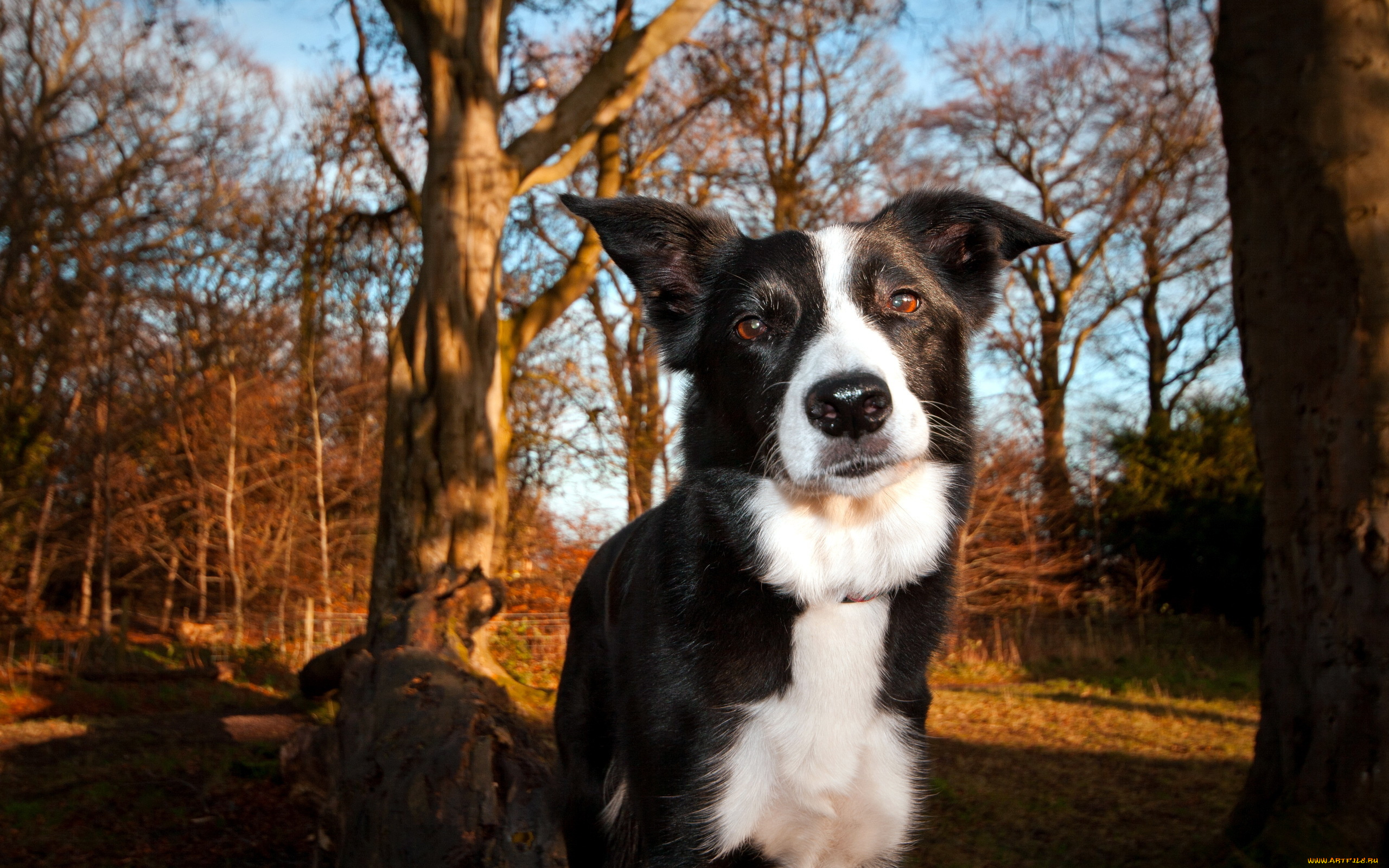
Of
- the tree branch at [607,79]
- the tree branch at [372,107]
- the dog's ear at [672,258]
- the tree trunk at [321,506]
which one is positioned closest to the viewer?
the dog's ear at [672,258]

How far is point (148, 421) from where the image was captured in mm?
13367

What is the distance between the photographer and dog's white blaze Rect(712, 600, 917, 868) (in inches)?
91.7

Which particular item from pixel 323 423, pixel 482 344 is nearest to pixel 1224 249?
pixel 482 344

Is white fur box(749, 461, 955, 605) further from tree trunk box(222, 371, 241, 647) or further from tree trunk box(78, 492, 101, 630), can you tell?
tree trunk box(78, 492, 101, 630)

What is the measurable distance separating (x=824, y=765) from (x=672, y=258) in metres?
1.68

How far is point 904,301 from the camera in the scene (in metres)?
2.67

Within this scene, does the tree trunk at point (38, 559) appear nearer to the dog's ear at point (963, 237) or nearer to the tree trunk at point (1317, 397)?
the dog's ear at point (963, 237)

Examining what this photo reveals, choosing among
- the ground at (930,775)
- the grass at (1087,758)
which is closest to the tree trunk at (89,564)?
the ground at (930,775)

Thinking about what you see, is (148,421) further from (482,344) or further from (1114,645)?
(1114,645)

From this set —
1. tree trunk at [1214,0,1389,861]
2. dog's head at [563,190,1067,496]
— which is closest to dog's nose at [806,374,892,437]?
dog's head at [563,190,1067,496]

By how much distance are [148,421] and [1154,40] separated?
13973mm

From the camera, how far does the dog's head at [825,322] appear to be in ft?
7.49

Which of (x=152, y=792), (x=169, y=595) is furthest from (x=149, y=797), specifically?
(x=169, y=595)

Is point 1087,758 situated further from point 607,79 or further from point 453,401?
point 607,79
